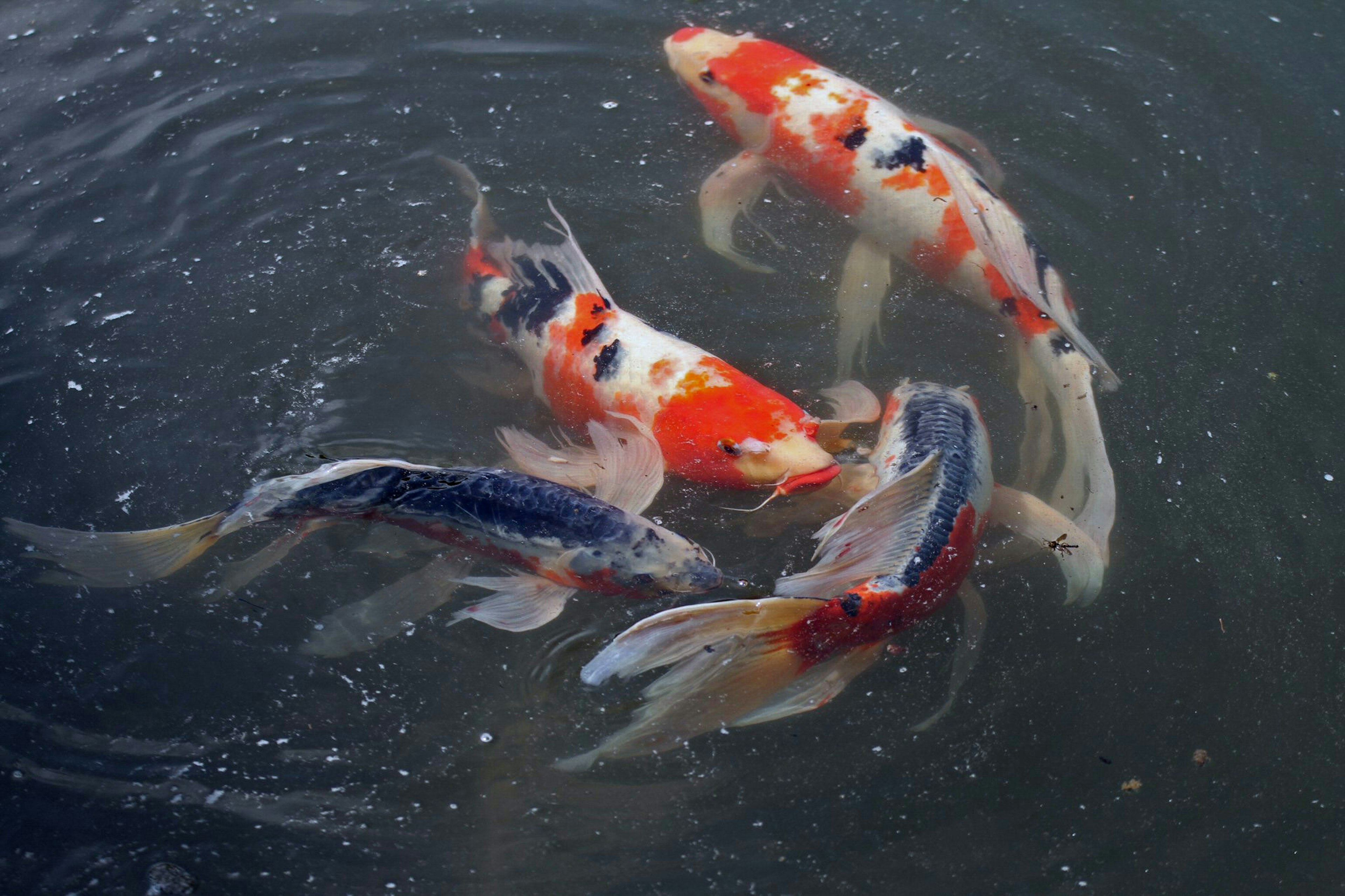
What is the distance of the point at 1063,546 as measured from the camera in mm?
3443

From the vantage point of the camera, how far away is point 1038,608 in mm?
3453

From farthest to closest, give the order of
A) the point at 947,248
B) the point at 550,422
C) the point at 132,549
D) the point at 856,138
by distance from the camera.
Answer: the point at 856,138
the point at 947,248
the point at 550,422
the point at 132,549

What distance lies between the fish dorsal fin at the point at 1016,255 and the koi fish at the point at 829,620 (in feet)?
2.90

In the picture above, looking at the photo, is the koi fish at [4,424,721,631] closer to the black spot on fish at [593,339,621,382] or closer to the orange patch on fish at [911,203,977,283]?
the black spot on fish at [593,339,621,382]

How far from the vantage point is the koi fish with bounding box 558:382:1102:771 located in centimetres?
277

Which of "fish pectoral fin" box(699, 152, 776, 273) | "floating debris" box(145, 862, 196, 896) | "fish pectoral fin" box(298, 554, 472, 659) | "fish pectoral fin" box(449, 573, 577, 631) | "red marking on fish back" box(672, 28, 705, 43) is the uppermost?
"red marking on fish back" box(672, 28, 705, 43)

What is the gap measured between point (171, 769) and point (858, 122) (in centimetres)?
395

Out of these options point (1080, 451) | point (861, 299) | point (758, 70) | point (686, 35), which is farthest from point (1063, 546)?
point (686, 35)

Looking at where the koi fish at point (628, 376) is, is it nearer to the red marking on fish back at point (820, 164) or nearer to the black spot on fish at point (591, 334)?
the black spot on fish at point (591, 334)

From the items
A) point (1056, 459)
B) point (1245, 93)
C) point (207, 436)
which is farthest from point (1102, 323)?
point (207, 436)

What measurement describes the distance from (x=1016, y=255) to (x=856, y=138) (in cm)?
101

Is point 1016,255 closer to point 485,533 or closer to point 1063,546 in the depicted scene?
point 1063,546

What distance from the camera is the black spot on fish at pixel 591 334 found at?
12.4 feet

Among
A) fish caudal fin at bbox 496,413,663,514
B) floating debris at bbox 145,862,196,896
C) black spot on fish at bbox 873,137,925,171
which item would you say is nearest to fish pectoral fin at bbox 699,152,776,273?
black spot on fish at bbox 873,137,925,171
